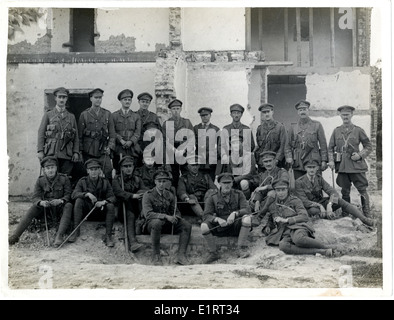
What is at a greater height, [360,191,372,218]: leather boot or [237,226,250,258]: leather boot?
[360,191,372,218]: leather boot

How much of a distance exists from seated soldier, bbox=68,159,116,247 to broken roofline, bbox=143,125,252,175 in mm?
731

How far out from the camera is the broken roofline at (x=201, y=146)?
27.2ft

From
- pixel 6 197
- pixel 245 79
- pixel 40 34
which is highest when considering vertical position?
pixel 40 34

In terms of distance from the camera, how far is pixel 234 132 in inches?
334

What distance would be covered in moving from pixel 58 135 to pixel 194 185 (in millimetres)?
2097

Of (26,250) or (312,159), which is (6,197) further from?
(312,159)

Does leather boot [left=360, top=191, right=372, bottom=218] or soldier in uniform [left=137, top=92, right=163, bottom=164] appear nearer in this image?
leather boot [left=360, top=191, right=372, bottom=218]

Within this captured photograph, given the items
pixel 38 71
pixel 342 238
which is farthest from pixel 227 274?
pixel 38 71

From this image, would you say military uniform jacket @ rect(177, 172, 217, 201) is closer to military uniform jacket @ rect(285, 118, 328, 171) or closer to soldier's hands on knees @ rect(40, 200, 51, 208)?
military uniform jacket @ rect(285, 118, 328, 171)

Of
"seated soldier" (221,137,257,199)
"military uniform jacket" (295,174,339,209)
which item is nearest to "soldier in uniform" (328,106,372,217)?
"military uniform jacket" (295,174,339,209)

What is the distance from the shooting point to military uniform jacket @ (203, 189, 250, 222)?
26.0 ft

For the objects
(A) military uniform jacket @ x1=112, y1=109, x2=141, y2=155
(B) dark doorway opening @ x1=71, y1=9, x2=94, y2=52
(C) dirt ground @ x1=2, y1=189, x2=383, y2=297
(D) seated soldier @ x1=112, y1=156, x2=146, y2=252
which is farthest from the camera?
(B) dark doorway opening @ x1=71, y1=9, x2=94, y2=52

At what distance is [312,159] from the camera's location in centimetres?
838
